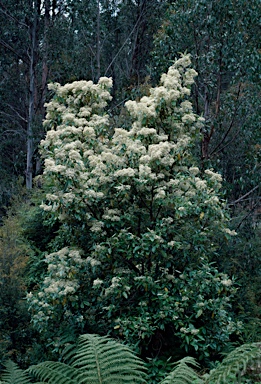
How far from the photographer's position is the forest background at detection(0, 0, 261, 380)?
5773 mm

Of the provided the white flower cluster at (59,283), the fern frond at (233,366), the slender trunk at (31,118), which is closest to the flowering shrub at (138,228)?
the white flower cluster at (59,283)

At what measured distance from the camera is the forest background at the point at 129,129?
577 cm

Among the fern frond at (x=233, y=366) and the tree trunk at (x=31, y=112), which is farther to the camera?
the tree trunk at (x=31, y=112)

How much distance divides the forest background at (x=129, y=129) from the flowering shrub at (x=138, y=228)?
5 centimetres

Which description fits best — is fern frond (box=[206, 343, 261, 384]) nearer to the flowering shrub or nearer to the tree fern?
the tree fern

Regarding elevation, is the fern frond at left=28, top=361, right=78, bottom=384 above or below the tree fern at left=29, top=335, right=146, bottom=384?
below

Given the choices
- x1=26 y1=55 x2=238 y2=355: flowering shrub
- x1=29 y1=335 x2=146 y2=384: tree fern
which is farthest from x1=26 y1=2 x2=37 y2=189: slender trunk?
x1=29 y1=335 x2=146 y2=384: tree fern

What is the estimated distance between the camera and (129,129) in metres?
7.02

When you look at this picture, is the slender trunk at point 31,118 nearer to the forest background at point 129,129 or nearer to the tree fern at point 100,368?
the forest background at point 129,129

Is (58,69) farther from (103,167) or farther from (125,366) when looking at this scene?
(125,366)

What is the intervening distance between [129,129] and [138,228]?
172 cm

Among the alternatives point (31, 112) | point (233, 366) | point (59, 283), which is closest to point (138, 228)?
point (59, 283)

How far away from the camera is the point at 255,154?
31.1 ft

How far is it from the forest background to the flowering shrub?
0.17ft
